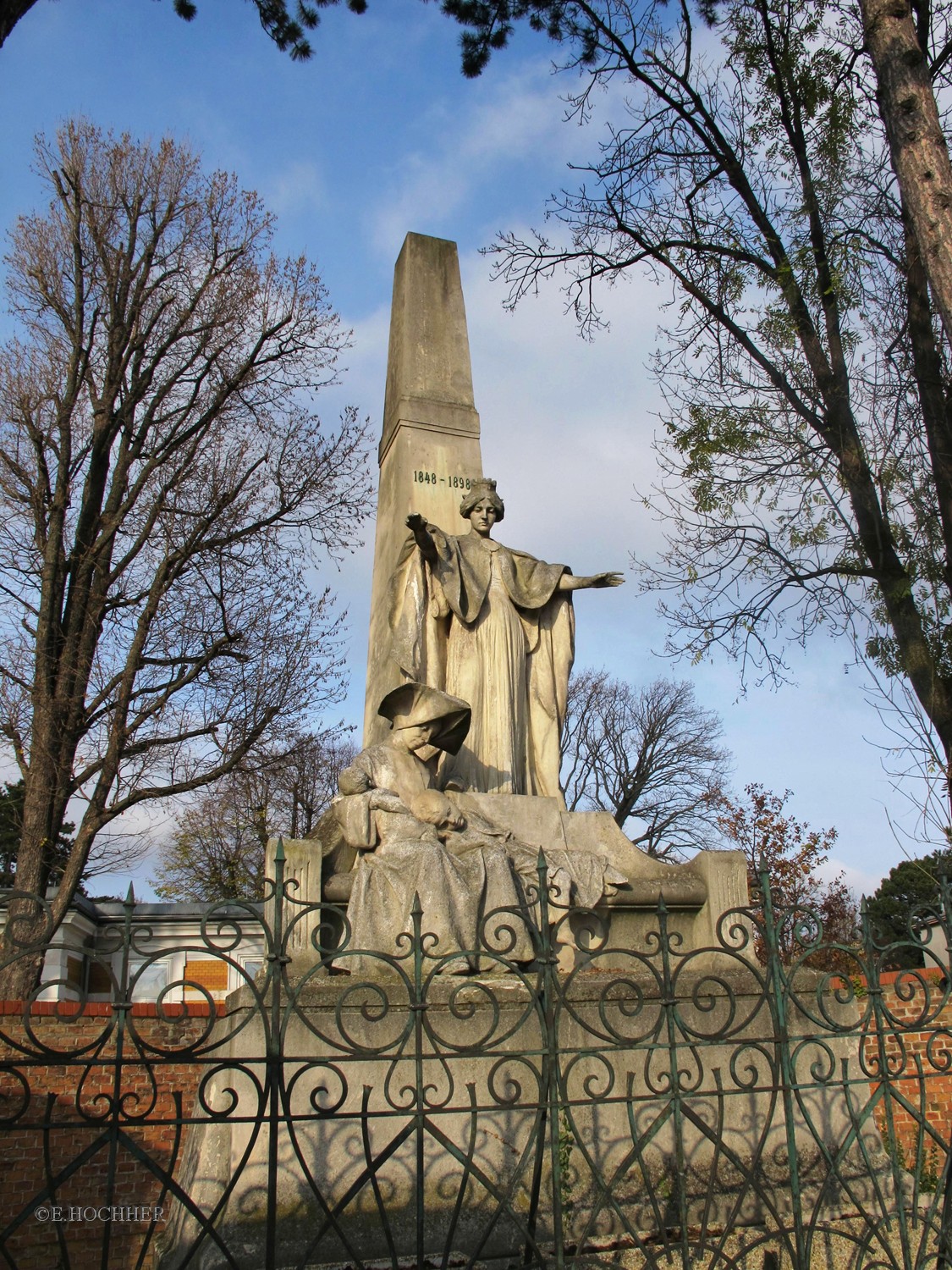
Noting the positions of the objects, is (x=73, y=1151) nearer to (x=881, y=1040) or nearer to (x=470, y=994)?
(x=470, y=994)

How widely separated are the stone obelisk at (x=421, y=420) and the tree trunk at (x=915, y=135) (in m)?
3.27

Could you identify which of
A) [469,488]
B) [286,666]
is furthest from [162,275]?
[469,488]

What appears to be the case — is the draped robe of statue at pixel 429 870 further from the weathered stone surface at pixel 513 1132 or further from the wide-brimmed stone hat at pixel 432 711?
the weathered stone surface at pixel 513 1132

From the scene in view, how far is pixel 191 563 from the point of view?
41.9 ft

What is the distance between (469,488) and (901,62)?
3849 millimetres

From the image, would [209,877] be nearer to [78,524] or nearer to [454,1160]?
[78,524]

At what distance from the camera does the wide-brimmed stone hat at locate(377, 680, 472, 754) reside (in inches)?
237

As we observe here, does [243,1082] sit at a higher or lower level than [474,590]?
lower

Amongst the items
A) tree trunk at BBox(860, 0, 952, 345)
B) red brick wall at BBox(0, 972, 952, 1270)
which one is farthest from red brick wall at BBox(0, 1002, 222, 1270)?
tree trunk at BBox(860, 0, 952, 345)

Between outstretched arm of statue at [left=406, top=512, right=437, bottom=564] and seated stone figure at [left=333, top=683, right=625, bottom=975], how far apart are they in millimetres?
935

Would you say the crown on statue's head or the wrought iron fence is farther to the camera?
the crown on statue's head

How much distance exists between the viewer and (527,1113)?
462 cm

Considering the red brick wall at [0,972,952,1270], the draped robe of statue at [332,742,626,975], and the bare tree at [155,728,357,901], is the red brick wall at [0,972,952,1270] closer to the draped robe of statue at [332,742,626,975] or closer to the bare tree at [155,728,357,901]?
the draped robe of statue at [332,742,626,975]

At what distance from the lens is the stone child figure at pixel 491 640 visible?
6.66 meters
